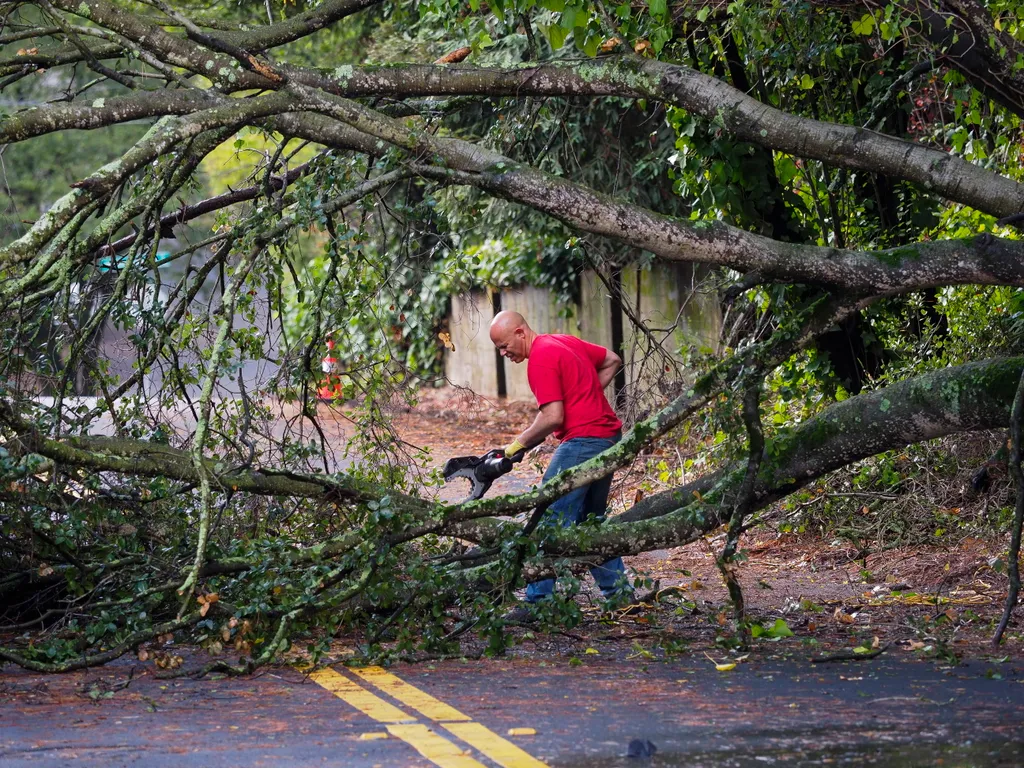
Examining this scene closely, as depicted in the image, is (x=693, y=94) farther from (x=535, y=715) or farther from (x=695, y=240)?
(x=535, y=715)

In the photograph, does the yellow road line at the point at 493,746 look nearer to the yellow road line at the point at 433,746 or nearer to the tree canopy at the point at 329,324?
the yellow road line at the point at 433,746

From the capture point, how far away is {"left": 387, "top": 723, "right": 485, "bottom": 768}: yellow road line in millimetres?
4883

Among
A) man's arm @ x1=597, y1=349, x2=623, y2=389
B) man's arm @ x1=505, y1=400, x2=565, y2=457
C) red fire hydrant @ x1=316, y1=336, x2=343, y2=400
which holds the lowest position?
man's arm @ x1=505, y1=400, x2=565, y2=457

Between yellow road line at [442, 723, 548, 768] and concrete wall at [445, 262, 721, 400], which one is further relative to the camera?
concrete wall at [445, 262, 721, 400]

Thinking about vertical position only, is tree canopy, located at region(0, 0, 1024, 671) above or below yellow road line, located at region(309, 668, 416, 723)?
above

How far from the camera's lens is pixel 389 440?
852 cm

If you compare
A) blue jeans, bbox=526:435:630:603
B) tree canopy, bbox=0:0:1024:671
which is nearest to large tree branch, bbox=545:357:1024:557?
tree canopy, bbox=0:0:1024:671

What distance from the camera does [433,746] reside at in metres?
5.12

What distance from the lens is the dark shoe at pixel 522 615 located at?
752 cm

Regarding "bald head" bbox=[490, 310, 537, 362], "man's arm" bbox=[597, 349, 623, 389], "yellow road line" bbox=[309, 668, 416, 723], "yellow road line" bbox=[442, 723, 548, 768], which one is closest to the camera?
"yellow road line" bbox=[442, 723, 548, 768]

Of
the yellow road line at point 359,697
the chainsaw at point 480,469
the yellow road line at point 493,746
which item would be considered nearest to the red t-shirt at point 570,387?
the chainsaw at point 480,469

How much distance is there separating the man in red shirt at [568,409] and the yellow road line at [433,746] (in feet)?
9.60

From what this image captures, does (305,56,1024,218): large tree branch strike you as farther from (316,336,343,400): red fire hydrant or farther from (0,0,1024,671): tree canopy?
(316,336,343,400): red fire hydrant

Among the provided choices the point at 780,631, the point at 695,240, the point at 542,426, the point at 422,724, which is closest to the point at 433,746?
the point at 422,724
